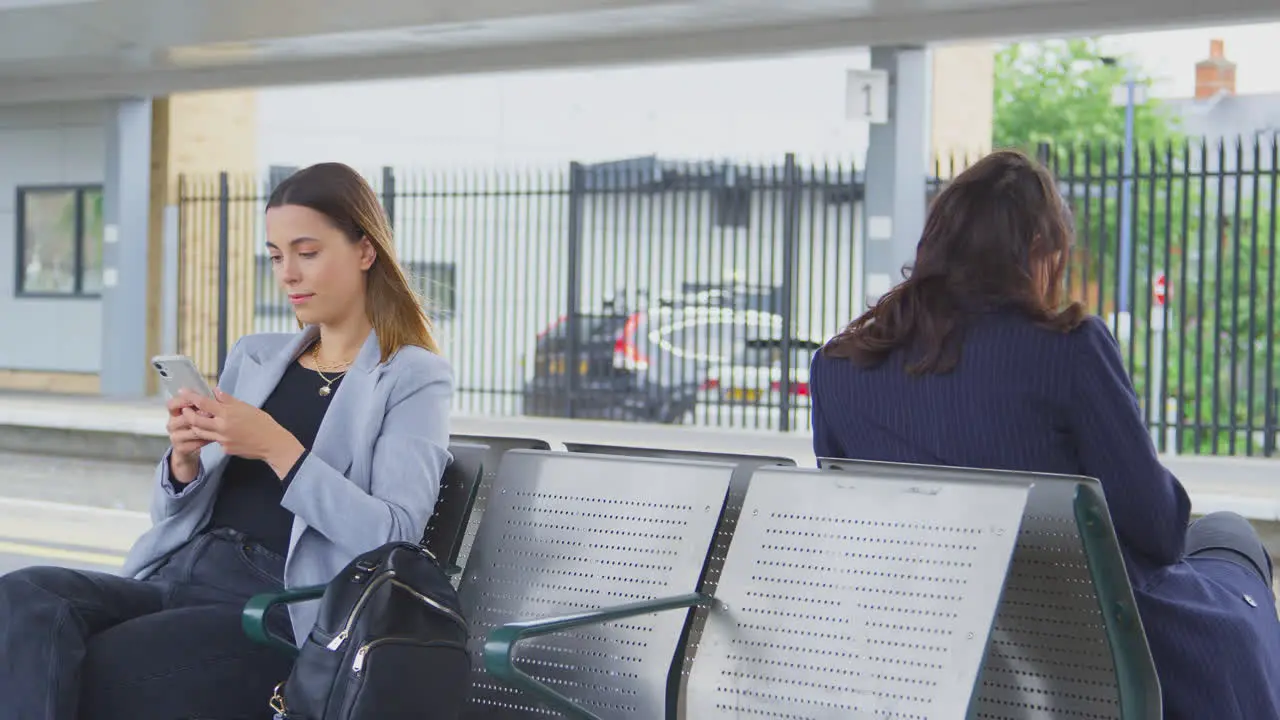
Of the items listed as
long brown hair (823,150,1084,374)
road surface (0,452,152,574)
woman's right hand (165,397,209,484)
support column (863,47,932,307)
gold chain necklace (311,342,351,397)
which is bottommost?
road surface (0,452,152,574)

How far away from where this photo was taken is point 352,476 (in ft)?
10.7

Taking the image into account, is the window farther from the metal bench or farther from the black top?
the metal bench

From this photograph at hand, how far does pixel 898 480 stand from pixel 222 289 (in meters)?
15.4

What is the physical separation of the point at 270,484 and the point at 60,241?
16.7m

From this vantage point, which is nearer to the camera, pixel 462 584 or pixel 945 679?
pixel 945 679

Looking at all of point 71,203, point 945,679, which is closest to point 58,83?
point 71,203

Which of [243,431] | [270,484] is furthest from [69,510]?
[243,431]

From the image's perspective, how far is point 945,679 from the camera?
8.59 ft

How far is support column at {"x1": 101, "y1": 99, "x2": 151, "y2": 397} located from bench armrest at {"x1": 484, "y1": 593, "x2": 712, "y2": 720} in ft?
50.2

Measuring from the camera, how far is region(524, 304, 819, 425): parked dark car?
15156 millimetres

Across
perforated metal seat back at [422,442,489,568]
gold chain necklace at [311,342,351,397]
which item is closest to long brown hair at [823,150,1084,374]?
perforated metal seat back at [422,442,489,568]

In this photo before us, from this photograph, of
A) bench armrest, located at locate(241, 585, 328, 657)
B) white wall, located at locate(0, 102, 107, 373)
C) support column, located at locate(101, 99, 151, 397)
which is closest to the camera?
bench armrest, located at locate(241, 585, 328, 657)

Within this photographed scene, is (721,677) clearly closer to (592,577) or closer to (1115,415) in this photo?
(592,577)

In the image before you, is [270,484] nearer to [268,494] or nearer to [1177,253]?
[268,494]
